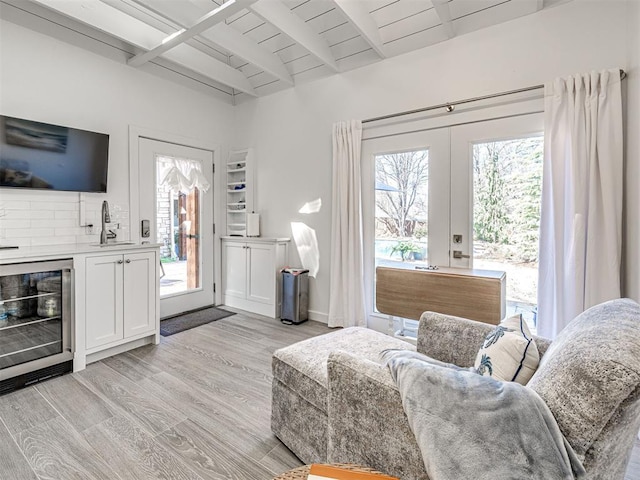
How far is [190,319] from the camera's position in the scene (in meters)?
3.86

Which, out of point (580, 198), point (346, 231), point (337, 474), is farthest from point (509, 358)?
point (346, 231)

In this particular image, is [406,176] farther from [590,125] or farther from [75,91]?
[75,91]

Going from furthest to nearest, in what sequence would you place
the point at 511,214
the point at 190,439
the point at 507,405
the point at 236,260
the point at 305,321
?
the point at 236,260, the point at 305,321, the point at 511,214, the point at 190,439, the point at 507,405

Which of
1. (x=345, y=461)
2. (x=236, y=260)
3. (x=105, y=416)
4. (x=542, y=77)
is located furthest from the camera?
(x=236, y=260)

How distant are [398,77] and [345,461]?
3170 mm

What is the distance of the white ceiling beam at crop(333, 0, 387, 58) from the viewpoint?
2.62 meters

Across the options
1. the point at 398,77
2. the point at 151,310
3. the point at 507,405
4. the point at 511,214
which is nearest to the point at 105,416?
the point at 151,310

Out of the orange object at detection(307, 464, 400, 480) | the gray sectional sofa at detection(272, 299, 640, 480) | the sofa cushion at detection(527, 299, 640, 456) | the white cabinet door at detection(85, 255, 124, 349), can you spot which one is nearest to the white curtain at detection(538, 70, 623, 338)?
the gray sectional sofa at detection(272, 299, 640, 480)

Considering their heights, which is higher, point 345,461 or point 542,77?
point 542,77

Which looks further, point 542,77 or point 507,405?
point 542,77

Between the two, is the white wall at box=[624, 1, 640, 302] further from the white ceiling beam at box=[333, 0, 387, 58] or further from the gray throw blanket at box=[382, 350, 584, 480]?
the gray throw blanket at box=[382, 350, 584, 480]

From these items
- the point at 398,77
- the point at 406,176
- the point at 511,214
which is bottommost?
the point at 511,214

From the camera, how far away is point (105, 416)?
6.44 feet

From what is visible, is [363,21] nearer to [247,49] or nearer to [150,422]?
[247,49]
